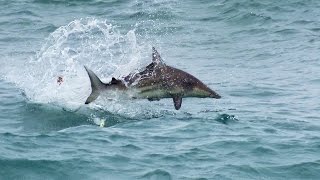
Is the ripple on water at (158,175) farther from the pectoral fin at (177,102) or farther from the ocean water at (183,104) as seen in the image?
the pectoral fin at (177,102)

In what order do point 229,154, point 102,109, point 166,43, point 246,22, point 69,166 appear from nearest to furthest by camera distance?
1. point 69,166
2. point 229,154
3. point 102,109
4. point 166,43
5. point 246,22

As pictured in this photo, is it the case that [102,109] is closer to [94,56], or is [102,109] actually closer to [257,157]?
[257,157]

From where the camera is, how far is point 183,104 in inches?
568

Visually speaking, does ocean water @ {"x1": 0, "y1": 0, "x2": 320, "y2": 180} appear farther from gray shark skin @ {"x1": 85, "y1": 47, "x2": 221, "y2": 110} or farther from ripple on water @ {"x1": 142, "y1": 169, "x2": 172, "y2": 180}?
gray shark skin @ {"x1": 85, "y1": 47, "x2": 221, "y2": 110}

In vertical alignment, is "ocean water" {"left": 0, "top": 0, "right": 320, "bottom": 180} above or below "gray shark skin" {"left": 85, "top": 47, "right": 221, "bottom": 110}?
below

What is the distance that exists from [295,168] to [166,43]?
11954 millimetres

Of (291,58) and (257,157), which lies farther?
(291,58)

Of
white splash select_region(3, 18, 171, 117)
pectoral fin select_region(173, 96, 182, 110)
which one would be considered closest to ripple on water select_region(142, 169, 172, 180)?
pectoral fin select_region(173, 96, 182, 110)

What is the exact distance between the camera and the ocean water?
1027 centimetres

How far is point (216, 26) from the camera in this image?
24047mm

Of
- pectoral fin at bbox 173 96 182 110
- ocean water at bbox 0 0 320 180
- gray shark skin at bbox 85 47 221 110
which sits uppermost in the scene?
gray shark skin at bbox 85 47 221 110

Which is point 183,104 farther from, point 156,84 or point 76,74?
point 76,74

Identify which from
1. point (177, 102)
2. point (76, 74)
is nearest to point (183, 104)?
point (177, 102)

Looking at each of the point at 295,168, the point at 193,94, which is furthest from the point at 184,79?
the point at 295,168
